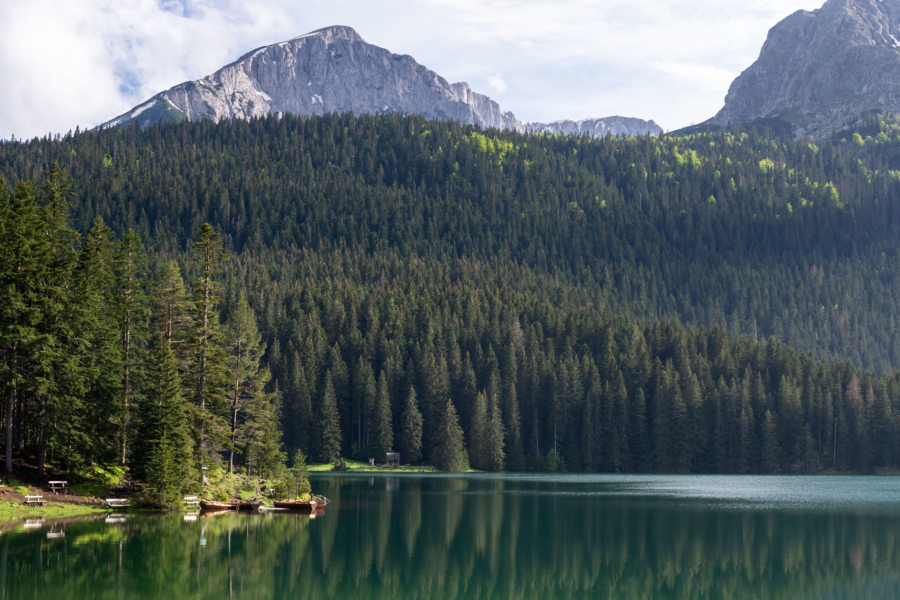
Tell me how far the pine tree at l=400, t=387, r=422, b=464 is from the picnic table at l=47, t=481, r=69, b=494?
10451 cm

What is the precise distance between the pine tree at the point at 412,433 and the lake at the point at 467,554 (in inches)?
3367

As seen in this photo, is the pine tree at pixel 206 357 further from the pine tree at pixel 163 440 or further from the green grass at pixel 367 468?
the green grass at pixel 367 468

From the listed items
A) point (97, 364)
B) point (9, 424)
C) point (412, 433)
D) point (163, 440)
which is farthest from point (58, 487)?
point (412, 433)

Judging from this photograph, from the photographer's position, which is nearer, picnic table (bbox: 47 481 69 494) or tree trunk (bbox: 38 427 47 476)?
picnic table (bbox: 47 481 69 494)

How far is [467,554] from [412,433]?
380 feet

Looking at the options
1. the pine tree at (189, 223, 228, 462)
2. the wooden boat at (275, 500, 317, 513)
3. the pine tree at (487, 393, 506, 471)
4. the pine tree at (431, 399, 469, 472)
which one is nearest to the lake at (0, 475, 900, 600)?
the wooden boat at (275, 500, 317, 513)

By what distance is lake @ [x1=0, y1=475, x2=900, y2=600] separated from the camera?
40156 millimetres

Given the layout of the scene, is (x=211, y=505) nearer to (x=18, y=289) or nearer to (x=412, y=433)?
(x=18, y=289)

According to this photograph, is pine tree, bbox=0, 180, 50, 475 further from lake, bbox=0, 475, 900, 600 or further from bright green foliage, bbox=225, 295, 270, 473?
bright green foliage, bbox=225, 295, 270, 473

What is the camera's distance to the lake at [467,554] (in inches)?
1581

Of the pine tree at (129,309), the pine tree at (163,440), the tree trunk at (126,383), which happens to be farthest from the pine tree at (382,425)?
the pine tree at (163,440)

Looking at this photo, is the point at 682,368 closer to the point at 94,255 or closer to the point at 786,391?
the point at 786,391

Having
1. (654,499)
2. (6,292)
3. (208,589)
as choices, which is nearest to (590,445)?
(654,499)

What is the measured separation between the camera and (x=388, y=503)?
83625 mm
